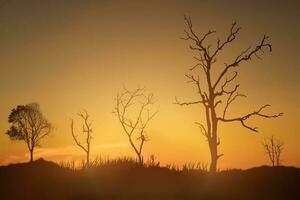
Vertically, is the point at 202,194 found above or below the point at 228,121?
below

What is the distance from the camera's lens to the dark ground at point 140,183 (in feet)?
63.8

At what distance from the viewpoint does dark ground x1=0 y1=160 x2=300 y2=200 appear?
19438 millimetres

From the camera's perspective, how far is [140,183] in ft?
66.3

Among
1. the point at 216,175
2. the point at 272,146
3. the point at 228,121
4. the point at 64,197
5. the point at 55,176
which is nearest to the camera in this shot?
the point at 64,197

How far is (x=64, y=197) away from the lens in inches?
748

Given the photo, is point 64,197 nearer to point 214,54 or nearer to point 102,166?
point 102,166

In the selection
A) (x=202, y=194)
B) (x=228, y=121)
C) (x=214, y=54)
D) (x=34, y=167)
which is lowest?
(x=202, y=194)

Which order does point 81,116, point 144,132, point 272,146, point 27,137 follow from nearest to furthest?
1. point 144,132
2. point 81,116
3. point 27,137
4. point 272,146

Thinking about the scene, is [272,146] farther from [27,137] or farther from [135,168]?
[135,168]

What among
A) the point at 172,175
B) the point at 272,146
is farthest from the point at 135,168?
the point at 272,146

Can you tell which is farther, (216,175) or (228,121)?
(228,121)

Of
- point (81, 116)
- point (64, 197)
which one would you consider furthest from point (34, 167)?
point (81, 116)

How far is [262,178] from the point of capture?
69.4 ft

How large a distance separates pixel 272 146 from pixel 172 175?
190ft
